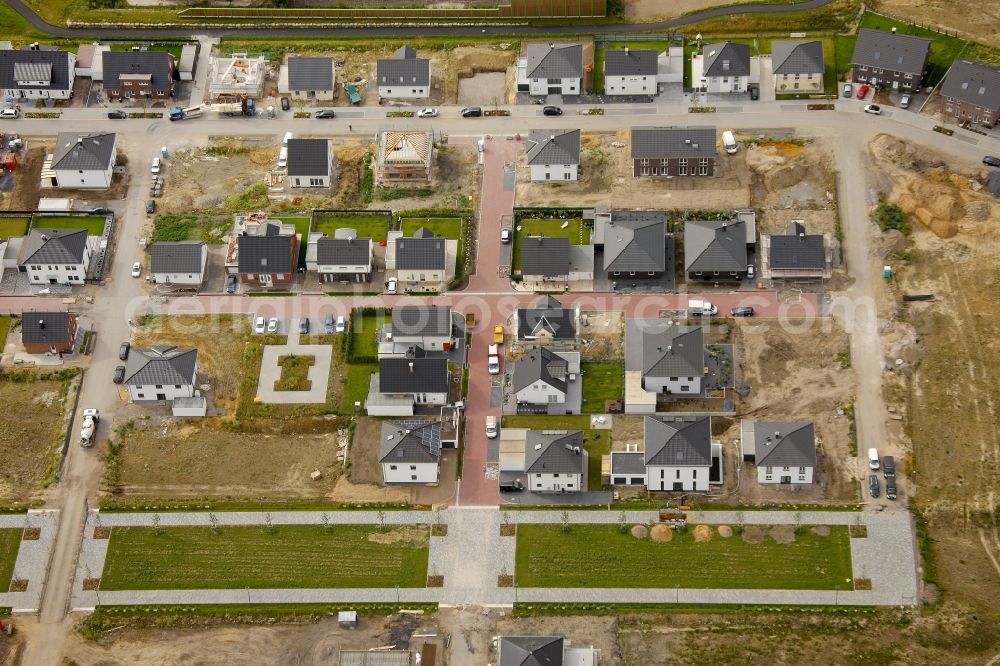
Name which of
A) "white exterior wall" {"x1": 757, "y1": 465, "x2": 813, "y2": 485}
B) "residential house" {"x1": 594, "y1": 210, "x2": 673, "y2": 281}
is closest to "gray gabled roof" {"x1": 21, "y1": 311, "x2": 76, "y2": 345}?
"residential house" {"x1": 594, "y1": 210, "x2": 673, "y2": 281}

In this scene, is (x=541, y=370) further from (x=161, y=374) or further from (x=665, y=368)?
(x=161, y=374)

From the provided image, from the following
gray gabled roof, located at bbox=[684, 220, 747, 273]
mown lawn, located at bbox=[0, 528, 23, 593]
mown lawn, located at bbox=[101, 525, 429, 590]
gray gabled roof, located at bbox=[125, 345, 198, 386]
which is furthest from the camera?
gray gabled roof, located at bbox=[684, 220, 747, 273]

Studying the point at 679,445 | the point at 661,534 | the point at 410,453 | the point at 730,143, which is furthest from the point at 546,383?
the point at 730,143

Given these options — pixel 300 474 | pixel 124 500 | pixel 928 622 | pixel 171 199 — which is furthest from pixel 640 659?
pixel 171 199

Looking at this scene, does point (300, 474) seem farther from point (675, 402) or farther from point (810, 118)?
point (810, 118)

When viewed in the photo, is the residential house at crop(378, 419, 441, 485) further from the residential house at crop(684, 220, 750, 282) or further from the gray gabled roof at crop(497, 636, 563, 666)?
the residential house at crop(684, 220, 750, 282)

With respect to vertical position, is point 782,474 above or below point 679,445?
below
